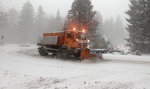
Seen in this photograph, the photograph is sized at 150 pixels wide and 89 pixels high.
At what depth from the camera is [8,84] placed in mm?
10641

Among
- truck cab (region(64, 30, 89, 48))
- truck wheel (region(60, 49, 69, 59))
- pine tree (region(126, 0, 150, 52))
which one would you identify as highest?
pine tree (region(126, 0, 150, 52))

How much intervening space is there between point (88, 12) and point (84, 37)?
14.4m

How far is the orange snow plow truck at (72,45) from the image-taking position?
2030 centimetres

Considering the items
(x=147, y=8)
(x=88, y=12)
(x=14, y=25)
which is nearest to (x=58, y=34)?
(x=88, y=12)

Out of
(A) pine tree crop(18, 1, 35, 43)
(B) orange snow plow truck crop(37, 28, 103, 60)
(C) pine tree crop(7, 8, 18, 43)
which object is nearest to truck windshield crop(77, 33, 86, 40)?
(B) orange snow plow truck crop(37, 28, 103, 60)

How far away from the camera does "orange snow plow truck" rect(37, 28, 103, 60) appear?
20.3m

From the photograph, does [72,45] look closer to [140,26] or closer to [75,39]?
[75,39]

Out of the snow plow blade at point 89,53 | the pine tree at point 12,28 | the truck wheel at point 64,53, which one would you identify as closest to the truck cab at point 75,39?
the truck wheel at point 64,53

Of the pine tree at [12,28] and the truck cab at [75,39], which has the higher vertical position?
the pine tree at [12,28]

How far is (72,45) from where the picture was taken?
69.2 feet

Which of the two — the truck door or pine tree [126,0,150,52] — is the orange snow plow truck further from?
pine tree [126,0,150,52]

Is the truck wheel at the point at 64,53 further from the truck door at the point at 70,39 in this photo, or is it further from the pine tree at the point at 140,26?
the pine tree at the point at 140,26

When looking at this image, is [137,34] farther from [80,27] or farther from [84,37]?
[84,37]

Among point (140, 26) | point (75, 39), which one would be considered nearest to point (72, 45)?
point (75, 39)
